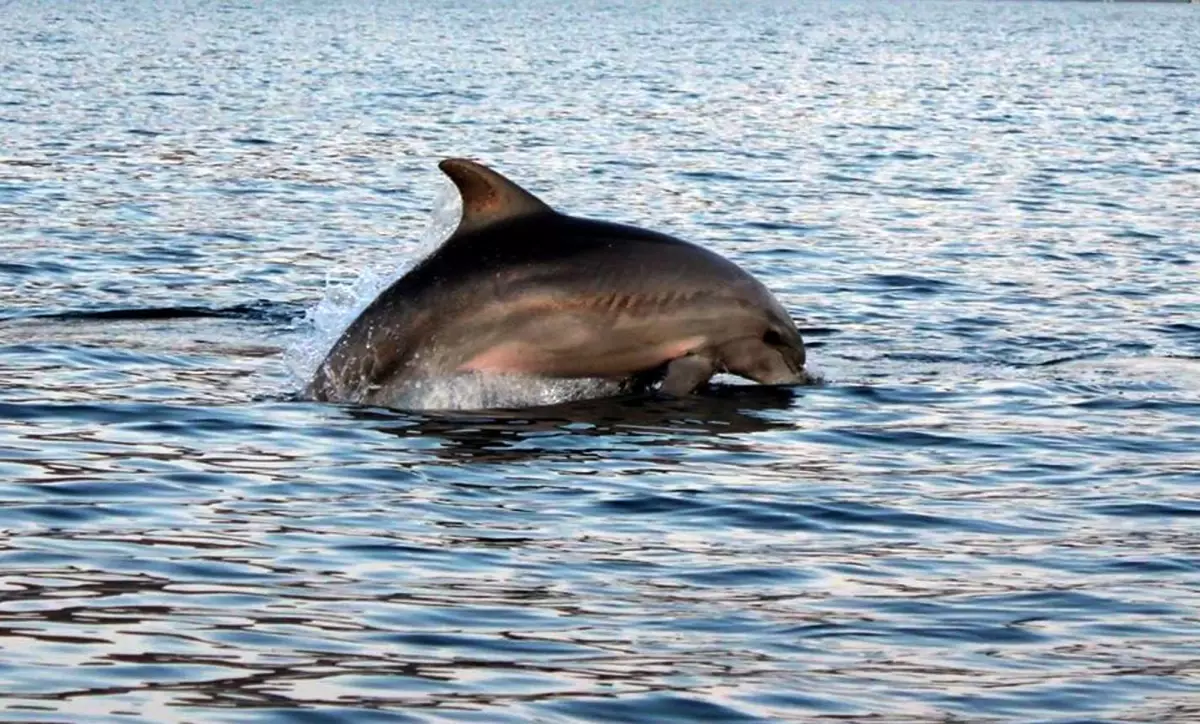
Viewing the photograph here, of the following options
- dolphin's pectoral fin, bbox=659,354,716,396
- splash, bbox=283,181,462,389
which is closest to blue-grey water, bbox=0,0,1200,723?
splash, bbox=283,181,462,389

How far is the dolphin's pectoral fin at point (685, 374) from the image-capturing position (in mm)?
16016

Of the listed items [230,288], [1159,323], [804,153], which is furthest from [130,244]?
[804,153]

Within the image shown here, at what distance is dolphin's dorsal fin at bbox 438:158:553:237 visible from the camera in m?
15.2

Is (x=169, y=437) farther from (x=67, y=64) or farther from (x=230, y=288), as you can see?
(x=67, y=64)

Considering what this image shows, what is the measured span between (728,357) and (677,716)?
7.47 metres

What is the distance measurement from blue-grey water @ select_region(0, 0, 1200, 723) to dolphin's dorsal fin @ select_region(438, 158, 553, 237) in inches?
47.0

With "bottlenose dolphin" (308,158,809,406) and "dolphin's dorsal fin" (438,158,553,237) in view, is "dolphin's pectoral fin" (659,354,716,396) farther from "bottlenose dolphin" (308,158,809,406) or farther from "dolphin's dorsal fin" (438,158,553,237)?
"dolphin's dorsal fin" (438,158,553,237)

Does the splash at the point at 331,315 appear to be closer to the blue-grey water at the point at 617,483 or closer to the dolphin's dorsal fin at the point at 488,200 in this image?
the blue-grey water at the point at 617,483

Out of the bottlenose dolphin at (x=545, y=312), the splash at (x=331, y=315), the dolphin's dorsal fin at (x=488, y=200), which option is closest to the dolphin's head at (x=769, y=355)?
the bottlenose dolphin at (x=545, y=312)

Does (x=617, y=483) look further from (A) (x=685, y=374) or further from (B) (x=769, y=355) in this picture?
(B) (x=769, y=355)

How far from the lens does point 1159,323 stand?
67.2 feet

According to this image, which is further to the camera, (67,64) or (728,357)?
(67,64)

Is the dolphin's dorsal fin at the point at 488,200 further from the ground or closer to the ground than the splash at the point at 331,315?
further from the ground

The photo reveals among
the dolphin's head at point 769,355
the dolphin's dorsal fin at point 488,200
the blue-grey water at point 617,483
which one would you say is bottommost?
the blue-grey water at point 617,483
